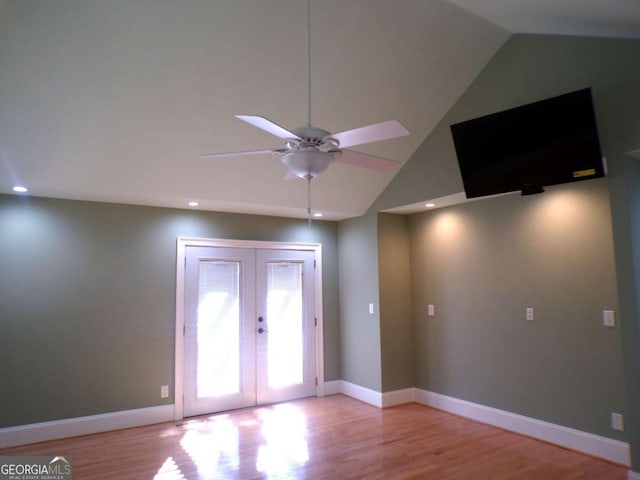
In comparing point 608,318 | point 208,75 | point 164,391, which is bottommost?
point 164,391

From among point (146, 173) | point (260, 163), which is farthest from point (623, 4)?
point (146, 173)

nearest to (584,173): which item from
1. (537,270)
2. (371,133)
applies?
(537,270)

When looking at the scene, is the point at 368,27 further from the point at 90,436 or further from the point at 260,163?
the point at 90,436

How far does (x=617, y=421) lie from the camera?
3.21m

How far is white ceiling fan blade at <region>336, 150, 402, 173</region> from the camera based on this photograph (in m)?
2.29

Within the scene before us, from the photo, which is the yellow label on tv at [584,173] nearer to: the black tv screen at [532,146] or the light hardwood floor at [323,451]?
the black tv screen at [532,146]

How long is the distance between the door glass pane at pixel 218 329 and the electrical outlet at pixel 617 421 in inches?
146

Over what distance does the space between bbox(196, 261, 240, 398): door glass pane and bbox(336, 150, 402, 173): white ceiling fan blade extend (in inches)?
117

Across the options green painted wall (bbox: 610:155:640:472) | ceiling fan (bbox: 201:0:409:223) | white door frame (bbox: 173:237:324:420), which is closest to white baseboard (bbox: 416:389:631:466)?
green painted wall (bbox: 610:155:640:472)

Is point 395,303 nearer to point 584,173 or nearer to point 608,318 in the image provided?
point 608,318

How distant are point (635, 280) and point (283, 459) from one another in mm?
3023

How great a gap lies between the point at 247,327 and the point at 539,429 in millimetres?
3221

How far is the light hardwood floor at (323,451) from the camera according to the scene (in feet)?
10.3

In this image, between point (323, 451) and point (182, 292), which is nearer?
point (323, 451)
